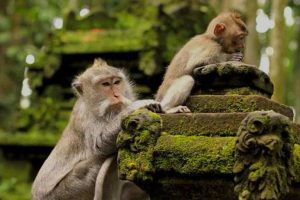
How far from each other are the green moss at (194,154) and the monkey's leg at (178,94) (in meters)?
0.64

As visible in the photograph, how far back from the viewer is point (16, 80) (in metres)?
19.6

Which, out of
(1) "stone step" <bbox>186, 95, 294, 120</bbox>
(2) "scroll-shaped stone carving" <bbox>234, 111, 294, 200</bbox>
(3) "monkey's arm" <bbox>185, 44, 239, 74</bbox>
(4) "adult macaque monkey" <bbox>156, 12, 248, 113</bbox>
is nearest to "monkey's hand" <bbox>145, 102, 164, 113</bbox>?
(1) "stone step" <bbox>186, 95, 294, 120</bbox>

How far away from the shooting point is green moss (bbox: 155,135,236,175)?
4551 millimetres

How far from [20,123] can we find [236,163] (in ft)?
25.0

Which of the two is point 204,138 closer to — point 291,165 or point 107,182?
point 291,165

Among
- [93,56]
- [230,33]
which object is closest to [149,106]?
[230,33]

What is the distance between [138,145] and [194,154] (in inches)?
16.0

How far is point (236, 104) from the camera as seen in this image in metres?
5.05

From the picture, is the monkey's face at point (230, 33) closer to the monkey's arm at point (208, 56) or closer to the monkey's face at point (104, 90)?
the monkey's arm at point (208, 56)

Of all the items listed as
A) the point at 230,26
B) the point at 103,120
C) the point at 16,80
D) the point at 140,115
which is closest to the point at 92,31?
the point at 230,26

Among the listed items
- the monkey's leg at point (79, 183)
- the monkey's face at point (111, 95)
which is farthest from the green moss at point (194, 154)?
the monkey's leg at point (79, 183)

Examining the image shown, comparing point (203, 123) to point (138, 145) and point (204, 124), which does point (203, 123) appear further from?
point (138, 145)

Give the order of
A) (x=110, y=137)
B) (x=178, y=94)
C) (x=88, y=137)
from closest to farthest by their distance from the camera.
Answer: (x=110, y=137) → (x=178, y=94) → (x=88, y=137)

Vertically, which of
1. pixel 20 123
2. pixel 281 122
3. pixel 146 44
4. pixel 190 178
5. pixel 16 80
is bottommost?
pixel 190 178
